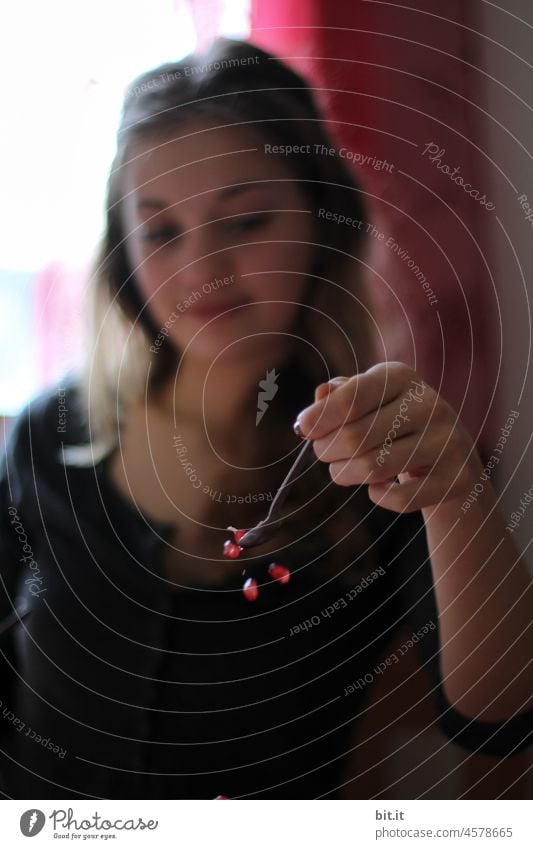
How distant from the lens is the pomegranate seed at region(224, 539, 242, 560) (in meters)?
0.51

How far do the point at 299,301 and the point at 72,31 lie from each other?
0.68 ft

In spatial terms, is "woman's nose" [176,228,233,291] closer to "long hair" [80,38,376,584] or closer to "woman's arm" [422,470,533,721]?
"long hair" [80,38,376,584]

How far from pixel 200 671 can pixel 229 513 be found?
0.30ft

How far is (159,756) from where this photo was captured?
516 millimetres

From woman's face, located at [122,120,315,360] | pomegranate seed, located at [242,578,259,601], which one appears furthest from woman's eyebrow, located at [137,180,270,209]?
pomegranate seed, located at [242,578,259,601]

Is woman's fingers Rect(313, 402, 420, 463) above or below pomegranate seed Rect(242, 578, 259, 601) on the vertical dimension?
above

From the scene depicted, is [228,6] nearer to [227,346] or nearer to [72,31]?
[72,31]

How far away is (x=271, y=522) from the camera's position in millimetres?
510

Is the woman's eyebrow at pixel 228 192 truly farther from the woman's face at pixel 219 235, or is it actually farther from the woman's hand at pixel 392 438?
the woman's hand at pixel 392 438

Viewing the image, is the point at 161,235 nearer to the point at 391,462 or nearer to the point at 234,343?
the point at 234,343

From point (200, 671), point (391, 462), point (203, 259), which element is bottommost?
point (200, 671)

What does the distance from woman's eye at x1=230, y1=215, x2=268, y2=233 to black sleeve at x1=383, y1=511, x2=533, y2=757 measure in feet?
0.59

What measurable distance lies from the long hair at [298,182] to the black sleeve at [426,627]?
31 millimetres

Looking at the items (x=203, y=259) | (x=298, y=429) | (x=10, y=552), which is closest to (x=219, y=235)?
(x=203, y=259)
